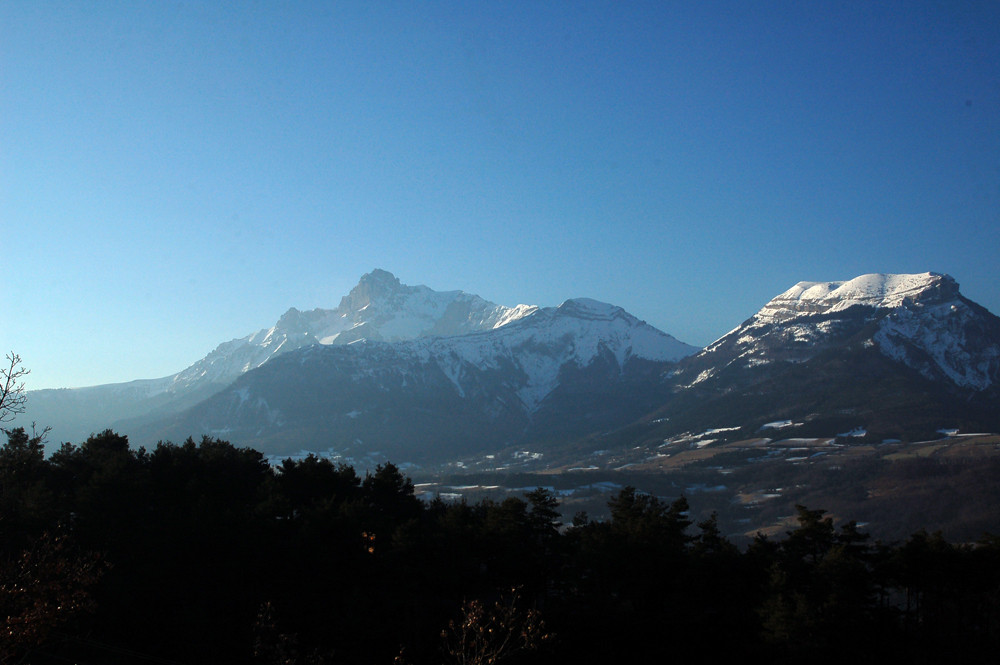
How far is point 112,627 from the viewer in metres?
48.0

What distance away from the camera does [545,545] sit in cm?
6675

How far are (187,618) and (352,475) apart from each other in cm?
3550

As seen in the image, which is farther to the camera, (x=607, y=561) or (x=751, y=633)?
(x=607, y=561)

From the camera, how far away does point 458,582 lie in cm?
5759

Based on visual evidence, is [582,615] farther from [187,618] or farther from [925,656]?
[187,618]

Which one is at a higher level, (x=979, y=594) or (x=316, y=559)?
(x=316, y=559)

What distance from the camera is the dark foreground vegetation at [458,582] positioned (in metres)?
49.7

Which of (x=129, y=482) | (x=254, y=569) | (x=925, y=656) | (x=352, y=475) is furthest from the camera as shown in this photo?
(x=352, y=475)

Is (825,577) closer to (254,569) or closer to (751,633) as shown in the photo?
(751,633)

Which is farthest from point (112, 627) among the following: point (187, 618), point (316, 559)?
point (316, 559)

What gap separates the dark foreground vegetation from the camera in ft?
163

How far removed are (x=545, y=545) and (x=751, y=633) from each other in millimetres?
19552

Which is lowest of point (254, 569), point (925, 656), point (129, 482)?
point (925, 656)

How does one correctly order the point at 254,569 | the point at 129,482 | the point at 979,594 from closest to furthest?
the point at 254,569 → the point at 979,594 → the point at 129,482
